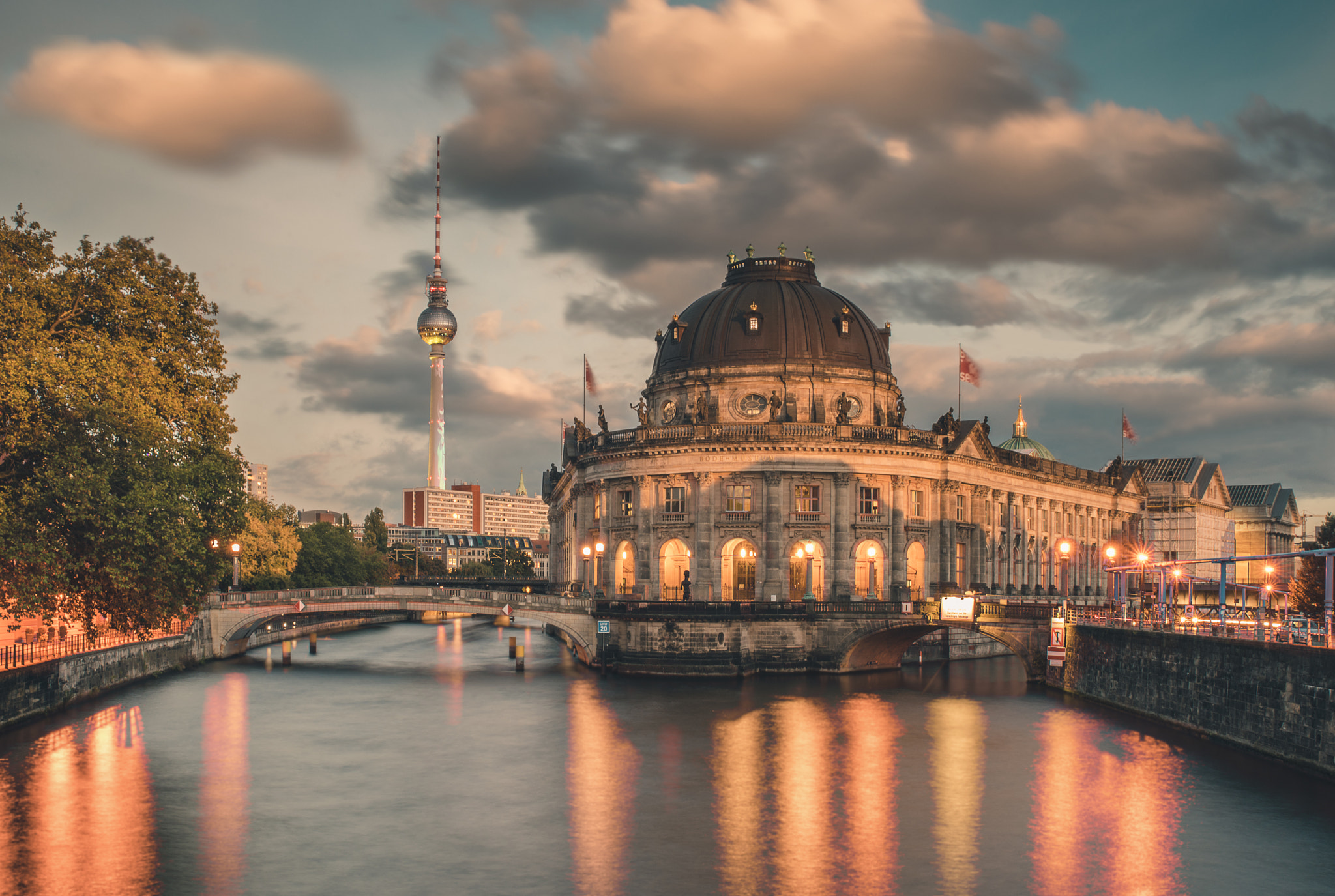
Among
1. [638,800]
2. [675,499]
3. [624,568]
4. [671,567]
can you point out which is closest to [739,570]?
[671,567]

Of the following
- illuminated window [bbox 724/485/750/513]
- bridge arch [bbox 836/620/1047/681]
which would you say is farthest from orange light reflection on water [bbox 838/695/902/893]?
illuminated window [bbox 724/485/750/513]

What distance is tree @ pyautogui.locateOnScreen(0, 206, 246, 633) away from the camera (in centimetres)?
4609

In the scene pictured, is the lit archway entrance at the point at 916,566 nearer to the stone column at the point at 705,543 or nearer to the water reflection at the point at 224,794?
the stone column at the point at 705,543

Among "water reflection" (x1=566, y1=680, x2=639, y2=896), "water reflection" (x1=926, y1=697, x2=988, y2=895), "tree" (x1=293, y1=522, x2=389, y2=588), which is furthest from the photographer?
"tree" (x1=293, y1=522, x2=389, y2=588)

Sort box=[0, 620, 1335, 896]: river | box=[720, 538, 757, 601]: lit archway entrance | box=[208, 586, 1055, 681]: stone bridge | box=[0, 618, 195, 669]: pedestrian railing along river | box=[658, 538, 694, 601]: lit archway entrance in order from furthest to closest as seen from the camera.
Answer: box=[658, 538, 694, 601]: lit archway entrance → box=[720, 538, 757, 601]: lit archway entrance → box=[208, 586, 1055, 681]: stone bridge → box=[0, 618, 195, 669]: pedestrian railing along river → box=[0, 620, 1335, 896]: river

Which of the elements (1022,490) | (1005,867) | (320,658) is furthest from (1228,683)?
(320,658)

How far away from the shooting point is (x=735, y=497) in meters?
92.1

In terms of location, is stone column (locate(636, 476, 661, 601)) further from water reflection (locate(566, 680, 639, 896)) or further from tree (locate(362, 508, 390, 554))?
tree (locate(362, 508, 390, 554))

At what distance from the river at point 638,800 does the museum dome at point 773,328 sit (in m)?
36.4

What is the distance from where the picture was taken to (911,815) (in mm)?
42000

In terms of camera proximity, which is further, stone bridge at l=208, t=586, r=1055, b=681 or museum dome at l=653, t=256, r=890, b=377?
museum dome at l=653, t=256, r=890, b=377

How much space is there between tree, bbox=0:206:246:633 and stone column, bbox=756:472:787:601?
4462cm

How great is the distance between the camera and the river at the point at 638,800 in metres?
34.6

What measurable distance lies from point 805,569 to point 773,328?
2039cm
